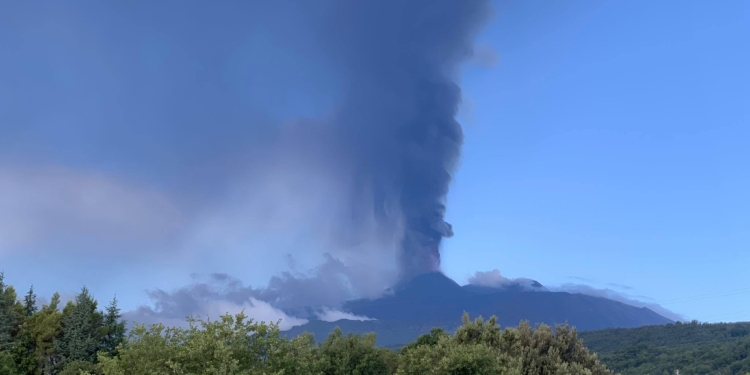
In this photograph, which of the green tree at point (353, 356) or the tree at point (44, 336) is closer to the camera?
the green tree at point (353, 356)

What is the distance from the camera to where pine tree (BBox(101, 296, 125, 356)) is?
56344mm

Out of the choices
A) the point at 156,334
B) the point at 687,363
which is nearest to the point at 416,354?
the point at 156,334

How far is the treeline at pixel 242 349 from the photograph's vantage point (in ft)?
80.1

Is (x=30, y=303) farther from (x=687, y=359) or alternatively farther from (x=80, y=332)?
(x=687, y=359)

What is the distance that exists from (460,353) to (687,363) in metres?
126

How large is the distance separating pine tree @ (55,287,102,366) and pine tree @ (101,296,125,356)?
891 millimetres

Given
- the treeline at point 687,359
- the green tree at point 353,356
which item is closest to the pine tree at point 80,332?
the green tree at point 353,356

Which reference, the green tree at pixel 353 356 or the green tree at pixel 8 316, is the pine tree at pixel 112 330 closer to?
the green tree at pixel 8 316

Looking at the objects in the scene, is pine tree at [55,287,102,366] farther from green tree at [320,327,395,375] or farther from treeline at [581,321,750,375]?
treeline at [581,321,750,375]

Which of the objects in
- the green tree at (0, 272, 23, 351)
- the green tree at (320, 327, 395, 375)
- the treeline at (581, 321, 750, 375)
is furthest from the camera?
the treeline at (581, 321, 750, 375)

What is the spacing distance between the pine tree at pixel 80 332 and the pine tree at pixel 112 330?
89 centimetres

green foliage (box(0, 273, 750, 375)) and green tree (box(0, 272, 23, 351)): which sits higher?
green tree (box(0, 272, 23, 351))

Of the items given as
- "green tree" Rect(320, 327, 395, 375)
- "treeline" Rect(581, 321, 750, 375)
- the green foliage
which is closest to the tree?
the green foliage

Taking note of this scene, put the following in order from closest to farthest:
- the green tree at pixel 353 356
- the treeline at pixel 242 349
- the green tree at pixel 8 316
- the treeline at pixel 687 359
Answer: the treeline at pixel 242 349
the green tree at pixel 353 356
the green tree at pixel 8 316
the treeline at pixel 687 359
